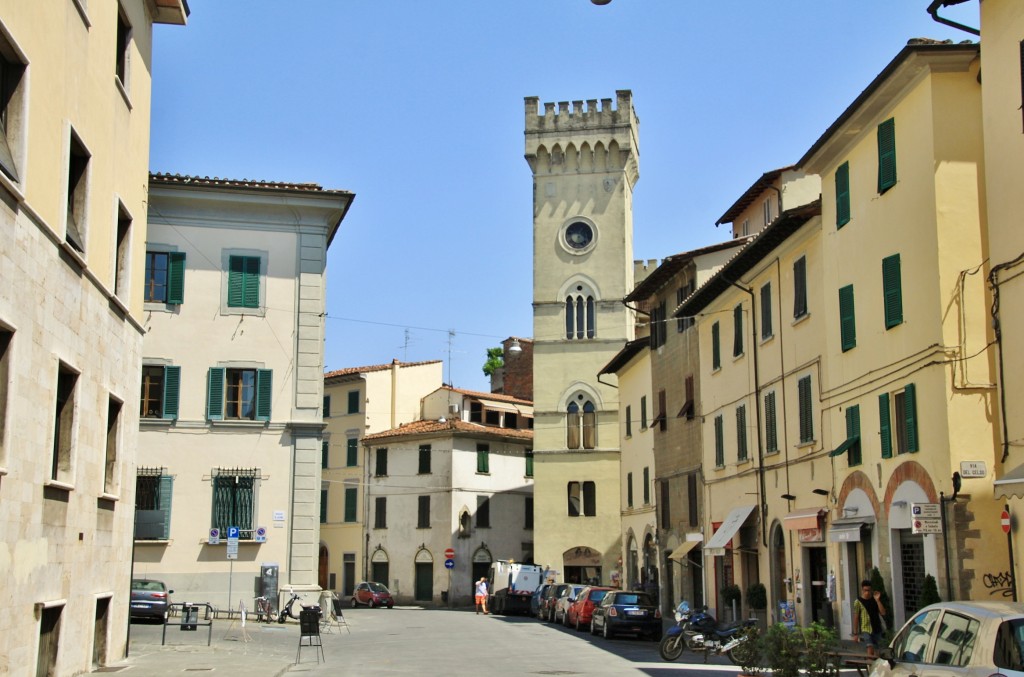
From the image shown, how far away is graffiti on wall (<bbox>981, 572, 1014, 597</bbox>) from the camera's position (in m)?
17.9

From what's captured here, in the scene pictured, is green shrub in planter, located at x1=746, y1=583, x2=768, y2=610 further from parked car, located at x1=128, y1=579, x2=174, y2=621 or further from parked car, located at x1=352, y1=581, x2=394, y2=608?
parked car, located at x1=352, y1=581, x2=394, y2=608

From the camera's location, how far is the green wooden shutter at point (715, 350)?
111ft

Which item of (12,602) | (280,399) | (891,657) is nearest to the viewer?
(891,657)

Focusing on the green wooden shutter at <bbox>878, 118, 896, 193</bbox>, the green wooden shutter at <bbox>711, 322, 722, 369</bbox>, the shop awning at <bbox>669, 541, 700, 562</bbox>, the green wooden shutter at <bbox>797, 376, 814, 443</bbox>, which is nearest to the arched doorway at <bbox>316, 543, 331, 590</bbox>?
the shop awning at <bbox>669, 541, 700, 562</bbox>

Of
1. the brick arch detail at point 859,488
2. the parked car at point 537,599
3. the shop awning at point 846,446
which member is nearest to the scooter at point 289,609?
the parked car at point 537,599

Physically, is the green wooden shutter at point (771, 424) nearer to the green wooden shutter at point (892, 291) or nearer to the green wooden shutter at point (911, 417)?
the green wooden shutter at point (892, 291)

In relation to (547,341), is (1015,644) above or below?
below

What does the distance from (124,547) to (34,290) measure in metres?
6.75

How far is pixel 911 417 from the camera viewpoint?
20.0m

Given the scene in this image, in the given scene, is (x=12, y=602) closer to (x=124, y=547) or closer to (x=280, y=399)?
(x=124, y=547)

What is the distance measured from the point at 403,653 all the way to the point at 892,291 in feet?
41.1

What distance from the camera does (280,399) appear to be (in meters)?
34.4

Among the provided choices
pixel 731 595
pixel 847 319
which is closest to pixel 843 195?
pixel 847 319

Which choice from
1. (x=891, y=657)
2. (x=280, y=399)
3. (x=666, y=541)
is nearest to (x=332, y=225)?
(x=280, y=399)
